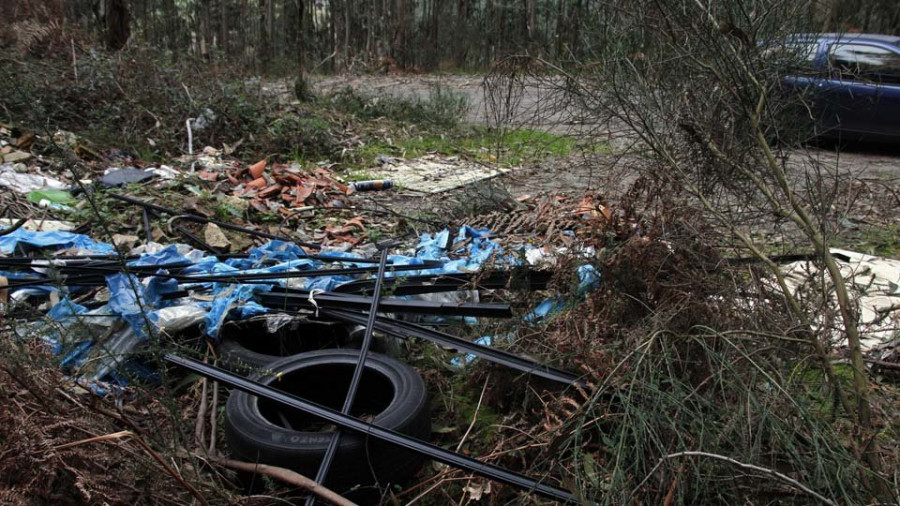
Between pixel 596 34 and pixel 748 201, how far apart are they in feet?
3.69

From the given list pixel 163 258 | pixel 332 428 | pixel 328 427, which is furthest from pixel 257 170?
pixel 332 428

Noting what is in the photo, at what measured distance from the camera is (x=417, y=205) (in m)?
6.55

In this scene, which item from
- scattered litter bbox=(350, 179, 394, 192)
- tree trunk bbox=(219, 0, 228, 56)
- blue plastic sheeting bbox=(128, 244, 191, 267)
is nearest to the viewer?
blue plastic sheeting bbox=(128, 244, 191, 267)

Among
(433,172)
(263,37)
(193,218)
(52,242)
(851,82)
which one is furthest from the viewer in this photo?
(263,37)

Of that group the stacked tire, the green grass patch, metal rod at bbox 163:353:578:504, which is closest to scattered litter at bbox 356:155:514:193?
the green grass patch

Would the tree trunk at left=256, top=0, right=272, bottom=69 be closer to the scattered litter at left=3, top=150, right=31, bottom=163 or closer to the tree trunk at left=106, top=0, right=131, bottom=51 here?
the tree trunk at left=106, top=0, right=131, bottom=51

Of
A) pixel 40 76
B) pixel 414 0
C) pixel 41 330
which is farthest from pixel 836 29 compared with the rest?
pixel 414 0

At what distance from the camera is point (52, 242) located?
4.33m

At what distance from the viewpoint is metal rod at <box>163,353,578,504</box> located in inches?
83.6

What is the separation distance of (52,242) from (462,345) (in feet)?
10.3

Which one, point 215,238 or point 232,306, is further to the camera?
point 215,238

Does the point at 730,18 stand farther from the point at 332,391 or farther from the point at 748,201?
the point at 332,391

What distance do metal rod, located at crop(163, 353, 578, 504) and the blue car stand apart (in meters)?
2.05

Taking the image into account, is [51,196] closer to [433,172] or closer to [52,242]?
[52,242]
